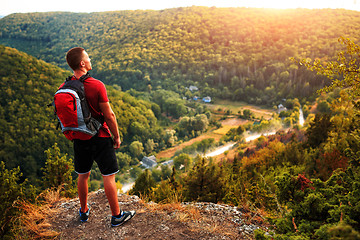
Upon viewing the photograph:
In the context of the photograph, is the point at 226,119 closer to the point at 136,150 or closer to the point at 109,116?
the point at 136,150

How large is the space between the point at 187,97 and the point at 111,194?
243 ft

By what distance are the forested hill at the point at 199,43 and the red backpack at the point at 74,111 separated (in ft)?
229

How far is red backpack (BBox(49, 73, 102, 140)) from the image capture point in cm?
246

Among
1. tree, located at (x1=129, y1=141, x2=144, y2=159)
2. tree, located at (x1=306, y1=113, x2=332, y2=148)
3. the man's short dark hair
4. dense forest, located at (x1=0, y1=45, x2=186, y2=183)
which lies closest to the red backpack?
the man's short dark hair

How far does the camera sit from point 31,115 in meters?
38.5

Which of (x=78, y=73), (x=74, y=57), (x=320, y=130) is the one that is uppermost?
(x=74, y=57)

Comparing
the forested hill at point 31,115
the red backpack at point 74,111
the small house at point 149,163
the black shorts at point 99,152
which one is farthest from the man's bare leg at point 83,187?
the small house at point 149,163

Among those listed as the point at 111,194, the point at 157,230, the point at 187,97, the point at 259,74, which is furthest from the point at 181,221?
the point at 259,74

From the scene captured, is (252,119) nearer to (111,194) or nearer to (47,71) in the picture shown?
(47,71)

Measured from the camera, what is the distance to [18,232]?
2.89 m

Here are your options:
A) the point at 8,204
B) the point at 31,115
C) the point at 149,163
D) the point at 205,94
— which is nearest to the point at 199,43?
the point at 205,94

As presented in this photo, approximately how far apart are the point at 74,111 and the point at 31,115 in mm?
43644

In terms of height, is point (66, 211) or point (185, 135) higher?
point (66, 211)

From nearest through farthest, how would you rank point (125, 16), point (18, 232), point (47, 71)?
point (18, 232) → point (47, 71) → point (125, 16)
